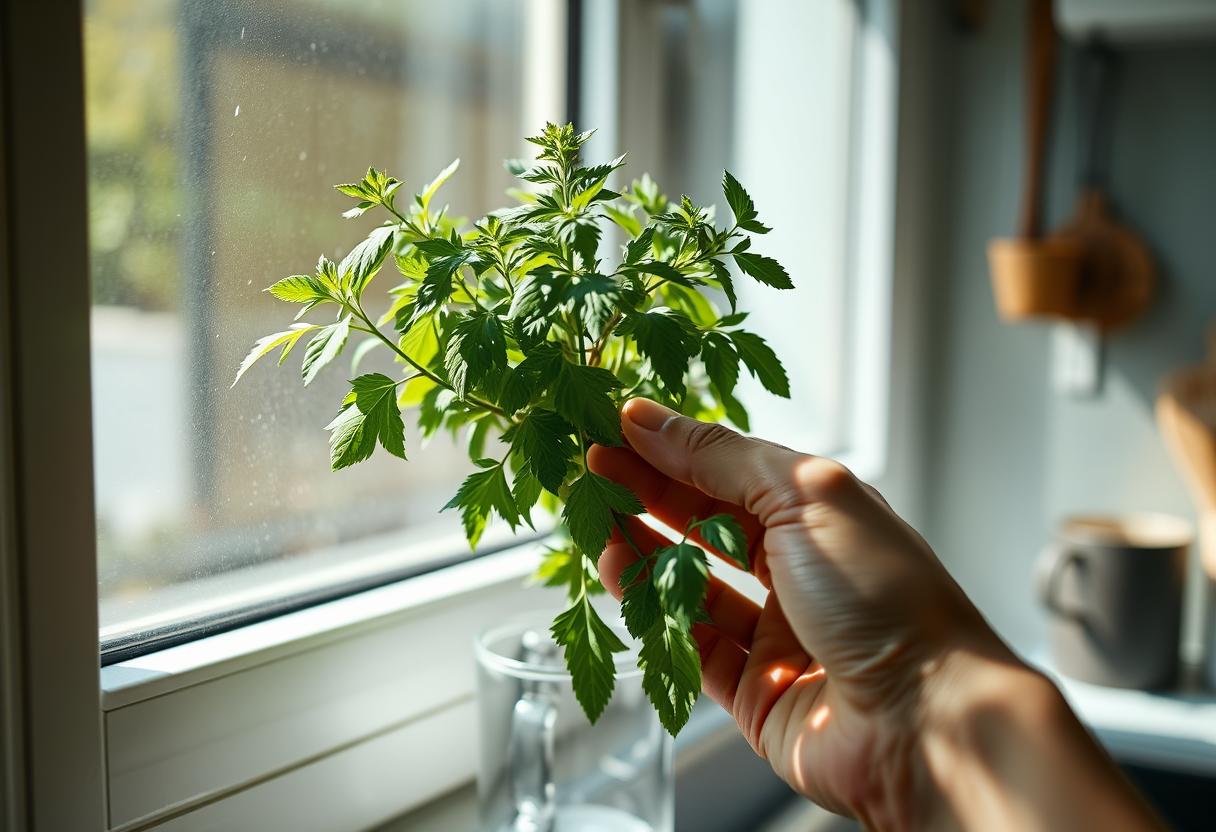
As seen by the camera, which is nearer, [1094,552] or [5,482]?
[5,482]

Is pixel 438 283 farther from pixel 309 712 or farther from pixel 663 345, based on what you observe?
pixel 309 712

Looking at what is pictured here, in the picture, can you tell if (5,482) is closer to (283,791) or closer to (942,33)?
(283,791)

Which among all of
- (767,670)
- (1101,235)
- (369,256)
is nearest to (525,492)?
(369,256)

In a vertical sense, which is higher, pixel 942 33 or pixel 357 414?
pixel 942 33

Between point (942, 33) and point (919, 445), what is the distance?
56cm

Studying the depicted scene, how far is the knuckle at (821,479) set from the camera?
536 mm

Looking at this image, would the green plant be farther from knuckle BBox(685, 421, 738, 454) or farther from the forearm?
the forearm

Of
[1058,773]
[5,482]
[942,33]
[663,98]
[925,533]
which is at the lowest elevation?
[925,533]

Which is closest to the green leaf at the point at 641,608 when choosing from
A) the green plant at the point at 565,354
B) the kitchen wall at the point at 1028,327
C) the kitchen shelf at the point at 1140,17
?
the green plant at the point at 565,354

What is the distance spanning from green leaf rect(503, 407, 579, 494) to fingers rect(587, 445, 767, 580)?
9cm

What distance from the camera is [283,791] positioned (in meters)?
0.65

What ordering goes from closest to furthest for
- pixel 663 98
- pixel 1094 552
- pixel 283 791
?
A: 1. pixel 283 791
2. pixel 663 98
3. pixel 1094 552

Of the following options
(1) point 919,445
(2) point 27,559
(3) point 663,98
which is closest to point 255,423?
(2) point 27,559

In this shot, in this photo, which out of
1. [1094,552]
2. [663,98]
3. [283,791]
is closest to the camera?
[283,791]
